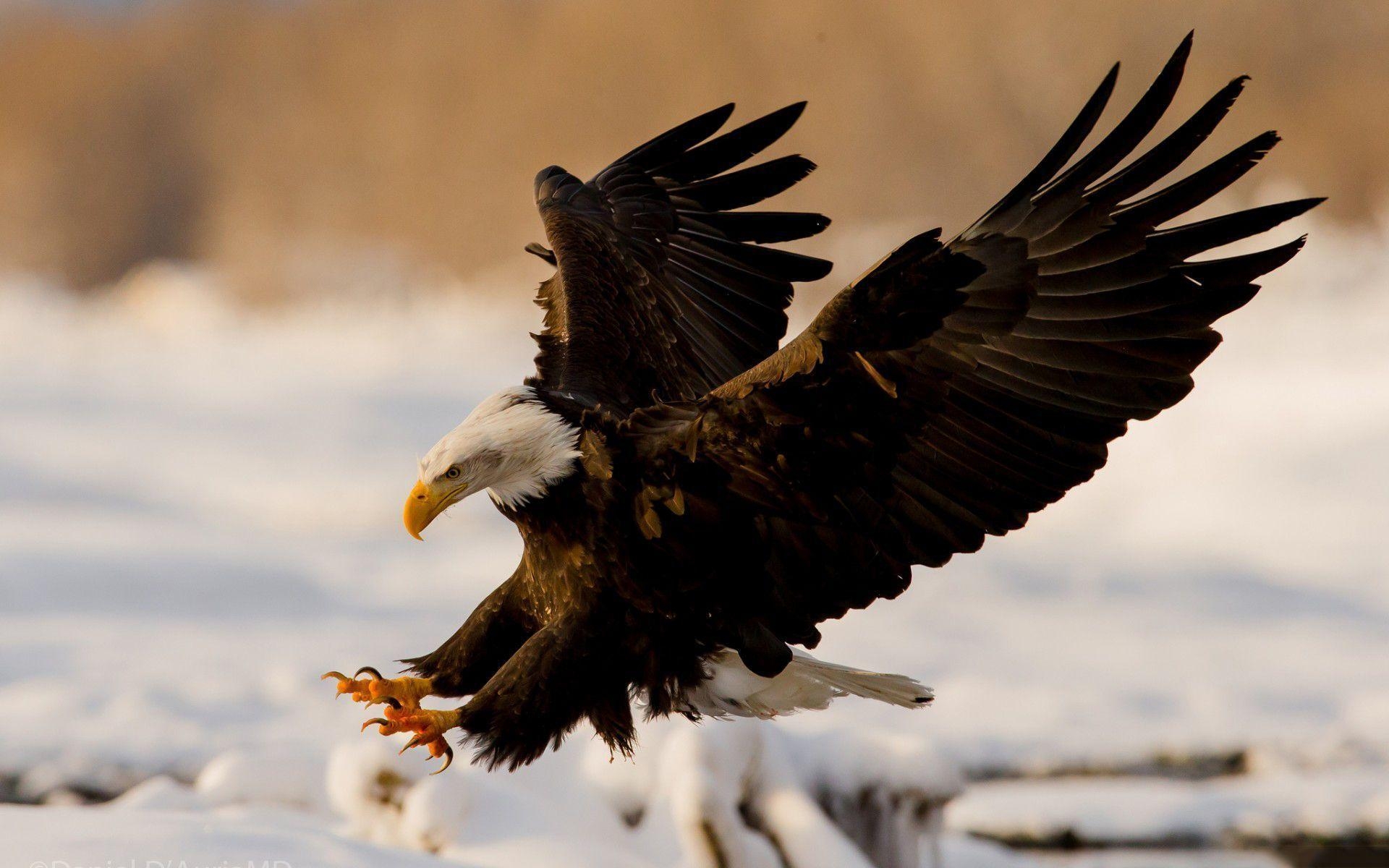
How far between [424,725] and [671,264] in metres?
1.69

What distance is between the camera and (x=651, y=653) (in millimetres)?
2875

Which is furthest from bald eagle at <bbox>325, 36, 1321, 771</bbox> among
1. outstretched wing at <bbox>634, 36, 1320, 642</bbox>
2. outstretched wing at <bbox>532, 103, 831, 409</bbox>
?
outstretched wing at <bbox>532, 103, 831, 409</bbox>

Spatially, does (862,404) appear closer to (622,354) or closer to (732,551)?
(732,551)

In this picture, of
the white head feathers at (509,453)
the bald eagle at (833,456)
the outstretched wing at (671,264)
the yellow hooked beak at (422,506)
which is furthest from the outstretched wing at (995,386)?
the outstretched wing at (671,264)

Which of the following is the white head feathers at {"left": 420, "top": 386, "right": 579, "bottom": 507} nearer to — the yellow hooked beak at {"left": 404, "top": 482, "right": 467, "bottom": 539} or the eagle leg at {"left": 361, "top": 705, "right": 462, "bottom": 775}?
the yellow hooked beak at {"left": 404, "top": 482, "right": 467, "bottom": 539}

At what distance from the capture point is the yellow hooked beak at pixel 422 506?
265 centimetres

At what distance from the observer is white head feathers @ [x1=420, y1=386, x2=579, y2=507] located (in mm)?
2680

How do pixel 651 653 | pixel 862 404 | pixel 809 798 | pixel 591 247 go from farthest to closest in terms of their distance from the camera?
pixel 809 798, pixel 591 247, pixel 651 653, pixel 862 404

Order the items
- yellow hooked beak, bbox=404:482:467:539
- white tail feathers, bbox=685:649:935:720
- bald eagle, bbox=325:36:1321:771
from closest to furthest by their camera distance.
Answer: bald eagle, bbox=325:36:1321:771 < yellow hooked beak, bbox=404:482:467:539 < white tail feathers, bbox=685:649:935:720

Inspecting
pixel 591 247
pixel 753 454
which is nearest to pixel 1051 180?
pixel 753 454

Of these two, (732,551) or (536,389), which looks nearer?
(732,551)

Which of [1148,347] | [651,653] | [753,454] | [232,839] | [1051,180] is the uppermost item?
[1051,180]

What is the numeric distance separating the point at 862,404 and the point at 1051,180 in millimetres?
551

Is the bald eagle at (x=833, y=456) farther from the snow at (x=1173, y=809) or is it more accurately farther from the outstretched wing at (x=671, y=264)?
the snow at (x=1173, y=809)
